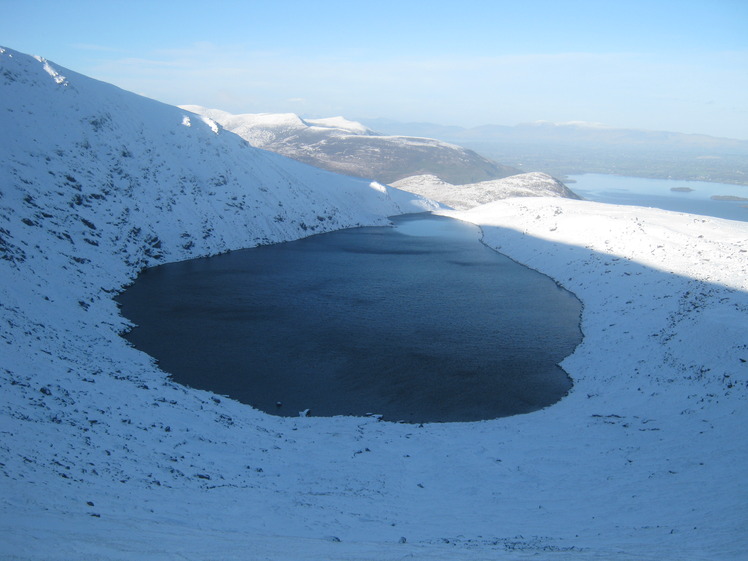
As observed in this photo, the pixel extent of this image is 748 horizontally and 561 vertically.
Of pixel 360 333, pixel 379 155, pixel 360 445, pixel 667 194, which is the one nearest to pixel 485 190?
pixel 667 194

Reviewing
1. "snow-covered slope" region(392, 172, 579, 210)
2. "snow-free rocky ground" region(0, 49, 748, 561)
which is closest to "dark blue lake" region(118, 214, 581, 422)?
"snow-free rocky ground" region(0, 49, 748, 561)

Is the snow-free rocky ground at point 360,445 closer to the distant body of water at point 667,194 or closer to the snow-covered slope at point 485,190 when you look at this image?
the distant body of water at point 667,194

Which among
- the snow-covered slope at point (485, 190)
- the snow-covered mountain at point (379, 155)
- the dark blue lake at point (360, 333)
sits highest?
the snow-covered mountain at point (379, 155)

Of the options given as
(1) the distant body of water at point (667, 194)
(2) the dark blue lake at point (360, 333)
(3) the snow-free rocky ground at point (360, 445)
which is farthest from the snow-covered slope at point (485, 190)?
(3) the snow-free rocky ground at point (360, 445)

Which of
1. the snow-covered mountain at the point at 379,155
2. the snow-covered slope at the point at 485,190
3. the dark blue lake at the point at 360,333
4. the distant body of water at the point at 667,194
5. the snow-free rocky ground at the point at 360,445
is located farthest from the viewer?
the snow-covered mountain at the point at 379,155

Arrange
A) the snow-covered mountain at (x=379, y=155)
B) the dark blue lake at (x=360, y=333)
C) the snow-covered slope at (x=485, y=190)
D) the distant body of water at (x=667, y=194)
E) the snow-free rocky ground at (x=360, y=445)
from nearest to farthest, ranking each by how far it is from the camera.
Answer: the snow-free rocky ground at (x=360, y=445), the dark blue lake at (x=360, y=333), the distant body of water at (x=667, y=194), the snow-covered slope at (x=485, y=190), the snow-covered mountain at (x=379, y=155)

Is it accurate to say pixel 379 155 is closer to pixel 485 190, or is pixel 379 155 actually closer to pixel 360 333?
pixel 485 190
